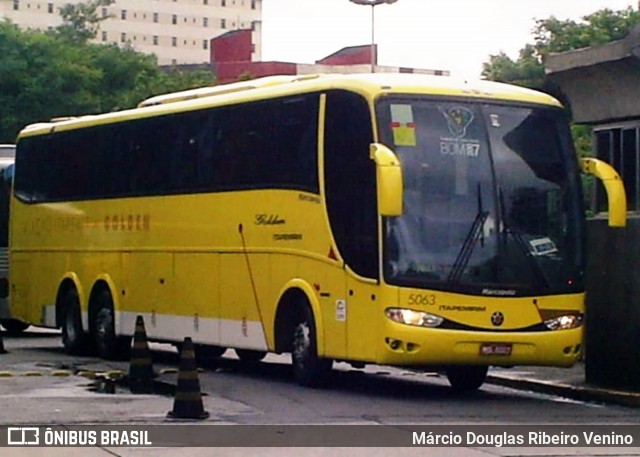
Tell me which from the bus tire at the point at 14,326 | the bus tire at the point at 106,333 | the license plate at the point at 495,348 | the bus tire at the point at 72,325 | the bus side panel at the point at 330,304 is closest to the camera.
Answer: the license plate at the point at 495,348

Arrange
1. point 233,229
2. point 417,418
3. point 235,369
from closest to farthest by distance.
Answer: point 417,418 < point 233,229 < point 235,369

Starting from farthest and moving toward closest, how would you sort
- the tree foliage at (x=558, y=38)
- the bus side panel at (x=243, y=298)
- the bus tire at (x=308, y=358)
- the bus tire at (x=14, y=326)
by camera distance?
the tree foliage at (x=558, y=38), the bus tire at (x=14, y=326), the bus side panel at (x=243, y=298), the bus tire at (x=308, y=358)

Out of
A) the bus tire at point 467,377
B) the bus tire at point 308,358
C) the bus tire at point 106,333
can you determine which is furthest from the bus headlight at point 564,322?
the bus tire at point 106,333

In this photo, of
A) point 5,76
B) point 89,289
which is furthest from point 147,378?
point 5,76

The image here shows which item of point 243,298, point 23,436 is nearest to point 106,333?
point 243,298

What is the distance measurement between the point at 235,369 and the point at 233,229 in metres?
2.83

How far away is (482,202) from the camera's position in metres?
16.8

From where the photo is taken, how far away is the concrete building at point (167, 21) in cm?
16062

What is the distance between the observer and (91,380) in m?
18.5

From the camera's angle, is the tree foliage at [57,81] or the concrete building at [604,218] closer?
the concrete building at [604,218]

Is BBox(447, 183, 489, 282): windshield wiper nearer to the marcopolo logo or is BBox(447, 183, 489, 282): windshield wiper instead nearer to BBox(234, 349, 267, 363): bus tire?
the marcopolo logo

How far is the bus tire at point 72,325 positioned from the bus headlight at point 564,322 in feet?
31.3

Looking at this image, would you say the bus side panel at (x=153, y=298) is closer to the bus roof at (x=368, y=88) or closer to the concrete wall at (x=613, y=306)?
the bus roof at (x=368, y=88)

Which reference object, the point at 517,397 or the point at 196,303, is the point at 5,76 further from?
the point at 517,397
